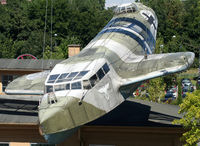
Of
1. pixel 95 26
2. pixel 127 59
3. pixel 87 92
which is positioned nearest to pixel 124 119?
pixel 127 59

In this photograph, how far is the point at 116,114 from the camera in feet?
76.5

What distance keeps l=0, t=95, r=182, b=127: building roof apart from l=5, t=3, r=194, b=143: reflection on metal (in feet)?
7.06

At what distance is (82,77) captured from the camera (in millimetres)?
17219

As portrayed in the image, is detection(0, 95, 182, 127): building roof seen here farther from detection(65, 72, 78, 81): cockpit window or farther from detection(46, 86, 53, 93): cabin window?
detection(65, 72, 78, 81): cockpit window

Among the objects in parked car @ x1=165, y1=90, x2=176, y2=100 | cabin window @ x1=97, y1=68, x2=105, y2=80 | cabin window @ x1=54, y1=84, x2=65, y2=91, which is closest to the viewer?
cabin window @ x1=54, y1=84, x2=65, y2=91

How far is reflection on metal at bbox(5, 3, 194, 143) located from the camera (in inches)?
627

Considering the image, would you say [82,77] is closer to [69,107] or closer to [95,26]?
[69,107]

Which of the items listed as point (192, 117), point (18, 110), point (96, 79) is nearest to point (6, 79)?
point (18, 110)

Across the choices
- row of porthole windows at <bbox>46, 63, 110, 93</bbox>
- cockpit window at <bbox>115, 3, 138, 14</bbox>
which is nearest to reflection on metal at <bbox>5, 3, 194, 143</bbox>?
row of porthole windows at <bbox>46, 63, 110, 93</bbox>

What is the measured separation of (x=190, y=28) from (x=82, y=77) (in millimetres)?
79413

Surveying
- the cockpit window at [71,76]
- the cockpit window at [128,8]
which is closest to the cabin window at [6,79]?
the cockpit window at [128,8]

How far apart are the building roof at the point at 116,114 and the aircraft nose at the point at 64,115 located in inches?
179

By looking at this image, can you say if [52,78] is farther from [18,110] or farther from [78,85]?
[18,110]

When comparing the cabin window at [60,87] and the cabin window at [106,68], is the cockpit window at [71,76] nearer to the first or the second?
the cabin window at [60,87]
